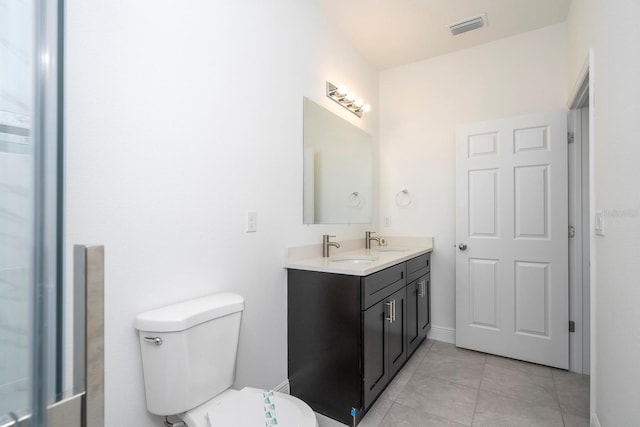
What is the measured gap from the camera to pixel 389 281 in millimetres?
1984

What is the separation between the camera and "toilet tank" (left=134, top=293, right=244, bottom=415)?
1.12 metres

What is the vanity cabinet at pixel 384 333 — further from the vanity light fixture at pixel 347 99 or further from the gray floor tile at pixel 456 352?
the vanity light fixture at pixel 347 99

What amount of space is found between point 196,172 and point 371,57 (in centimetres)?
234

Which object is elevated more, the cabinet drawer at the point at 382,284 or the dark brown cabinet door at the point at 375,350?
the cabinet drawer at the point at 382,284

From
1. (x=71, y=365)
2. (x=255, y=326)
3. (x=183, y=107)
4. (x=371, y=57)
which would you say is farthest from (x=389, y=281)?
(x=371, y=57)

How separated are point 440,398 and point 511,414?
1.25 ft

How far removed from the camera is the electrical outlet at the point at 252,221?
1.68 m

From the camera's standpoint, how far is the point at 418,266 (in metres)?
2.58

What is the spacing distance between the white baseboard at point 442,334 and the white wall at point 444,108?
35 mm

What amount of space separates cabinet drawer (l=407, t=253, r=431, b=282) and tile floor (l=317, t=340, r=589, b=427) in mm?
674

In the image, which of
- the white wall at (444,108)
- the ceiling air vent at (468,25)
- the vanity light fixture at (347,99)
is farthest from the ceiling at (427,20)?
the vanity light fixture at (347,99)

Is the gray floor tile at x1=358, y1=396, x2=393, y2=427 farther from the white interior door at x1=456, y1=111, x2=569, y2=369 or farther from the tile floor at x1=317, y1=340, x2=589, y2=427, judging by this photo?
the white interior door at x1=456, y1=111, x2=569, y2=369

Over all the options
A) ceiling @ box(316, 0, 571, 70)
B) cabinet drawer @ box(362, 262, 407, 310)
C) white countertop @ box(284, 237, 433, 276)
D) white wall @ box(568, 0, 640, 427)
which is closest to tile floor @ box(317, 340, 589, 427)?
white wall @ box(568, 0, 640, 427)

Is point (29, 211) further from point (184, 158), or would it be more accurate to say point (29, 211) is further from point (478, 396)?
point (478, 396)
